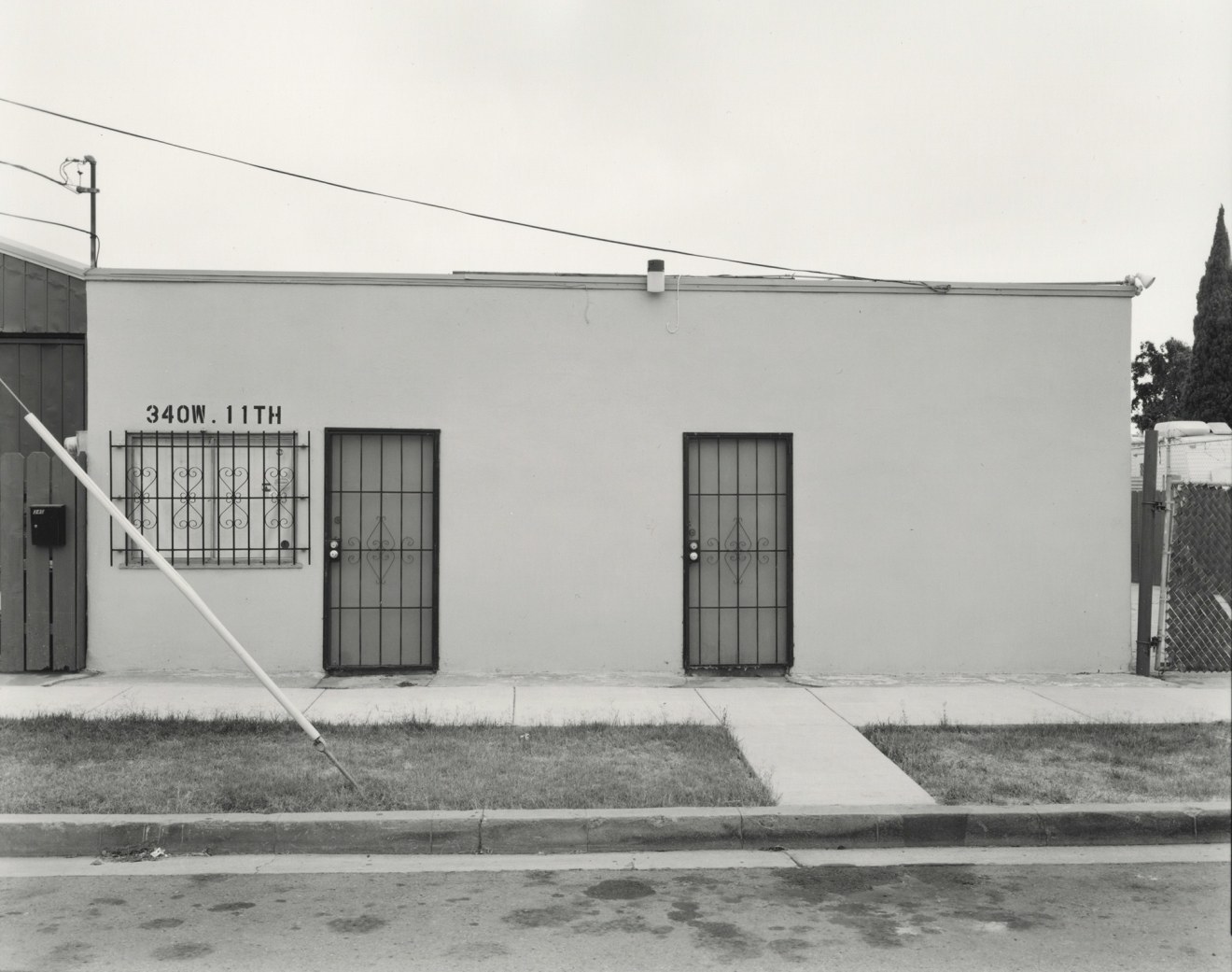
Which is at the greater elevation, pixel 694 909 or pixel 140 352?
pixel 140 352

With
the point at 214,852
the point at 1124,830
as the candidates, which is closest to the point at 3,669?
the point at 214,852

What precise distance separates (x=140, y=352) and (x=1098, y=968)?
949 cm

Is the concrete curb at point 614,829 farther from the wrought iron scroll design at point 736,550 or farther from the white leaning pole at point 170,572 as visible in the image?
the wrought iron scroll design at point 736,550

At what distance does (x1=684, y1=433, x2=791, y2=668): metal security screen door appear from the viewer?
36.2 feet

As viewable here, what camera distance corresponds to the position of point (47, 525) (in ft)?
34.2

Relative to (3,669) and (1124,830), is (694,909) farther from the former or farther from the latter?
(3,669)

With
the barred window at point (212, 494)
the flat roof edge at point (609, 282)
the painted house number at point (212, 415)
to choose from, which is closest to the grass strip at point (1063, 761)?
the flat roof edge at point (609, 282)

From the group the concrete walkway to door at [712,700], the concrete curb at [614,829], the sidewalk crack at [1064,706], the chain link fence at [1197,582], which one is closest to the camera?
the concrete curb at [614,829]

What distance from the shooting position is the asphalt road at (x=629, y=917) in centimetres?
476

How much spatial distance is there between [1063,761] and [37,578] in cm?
898

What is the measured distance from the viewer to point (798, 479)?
1107 cm

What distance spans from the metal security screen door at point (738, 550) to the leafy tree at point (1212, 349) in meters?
21.0

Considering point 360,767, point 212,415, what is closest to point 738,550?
point 360,767

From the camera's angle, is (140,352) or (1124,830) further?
(140,352)
